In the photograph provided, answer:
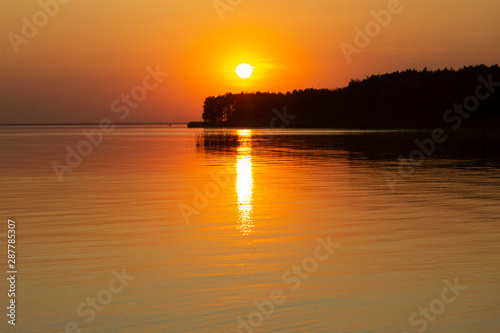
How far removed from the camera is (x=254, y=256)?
11820 millimetres

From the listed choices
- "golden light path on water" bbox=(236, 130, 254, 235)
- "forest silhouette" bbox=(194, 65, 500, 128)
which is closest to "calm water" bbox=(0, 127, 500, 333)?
"golden light path on water" bbox=(236, 130, 254, 235)

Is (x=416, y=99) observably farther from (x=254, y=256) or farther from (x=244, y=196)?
(x=254, y=256)

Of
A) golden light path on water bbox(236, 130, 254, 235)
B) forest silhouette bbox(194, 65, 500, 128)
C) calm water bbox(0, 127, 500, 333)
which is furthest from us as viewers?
forest silhouette bbox(194, 65, 500, 128)

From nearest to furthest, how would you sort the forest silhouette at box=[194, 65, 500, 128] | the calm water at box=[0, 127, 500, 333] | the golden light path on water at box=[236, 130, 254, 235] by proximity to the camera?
1. the calm water at box=[0, 127, 500, 333]
2. the golden light path on water at box=[236, 130, 254, 235]
3. the forest silhouette at box=[194, 65, 500, 128]

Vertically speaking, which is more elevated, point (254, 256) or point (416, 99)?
point (416, 99)

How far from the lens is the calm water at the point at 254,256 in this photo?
326 inches

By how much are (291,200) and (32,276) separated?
36.9ft

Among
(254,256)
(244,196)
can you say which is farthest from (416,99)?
(254,256)

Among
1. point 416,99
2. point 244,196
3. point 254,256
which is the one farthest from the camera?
point 416,99

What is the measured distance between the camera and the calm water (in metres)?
8.29

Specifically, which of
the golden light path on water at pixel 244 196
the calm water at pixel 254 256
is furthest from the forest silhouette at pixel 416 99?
the calm water at pixel 254 256

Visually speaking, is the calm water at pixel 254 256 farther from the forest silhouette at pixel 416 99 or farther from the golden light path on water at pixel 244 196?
the forest silhouette at pixel 416 99

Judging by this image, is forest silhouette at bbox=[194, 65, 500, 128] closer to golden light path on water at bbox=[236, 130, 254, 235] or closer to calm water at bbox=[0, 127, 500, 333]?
golden light path on water at bbox=[236, 130, 254, 235]

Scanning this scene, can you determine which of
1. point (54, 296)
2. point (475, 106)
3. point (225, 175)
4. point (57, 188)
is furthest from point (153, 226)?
point (475, 106)
